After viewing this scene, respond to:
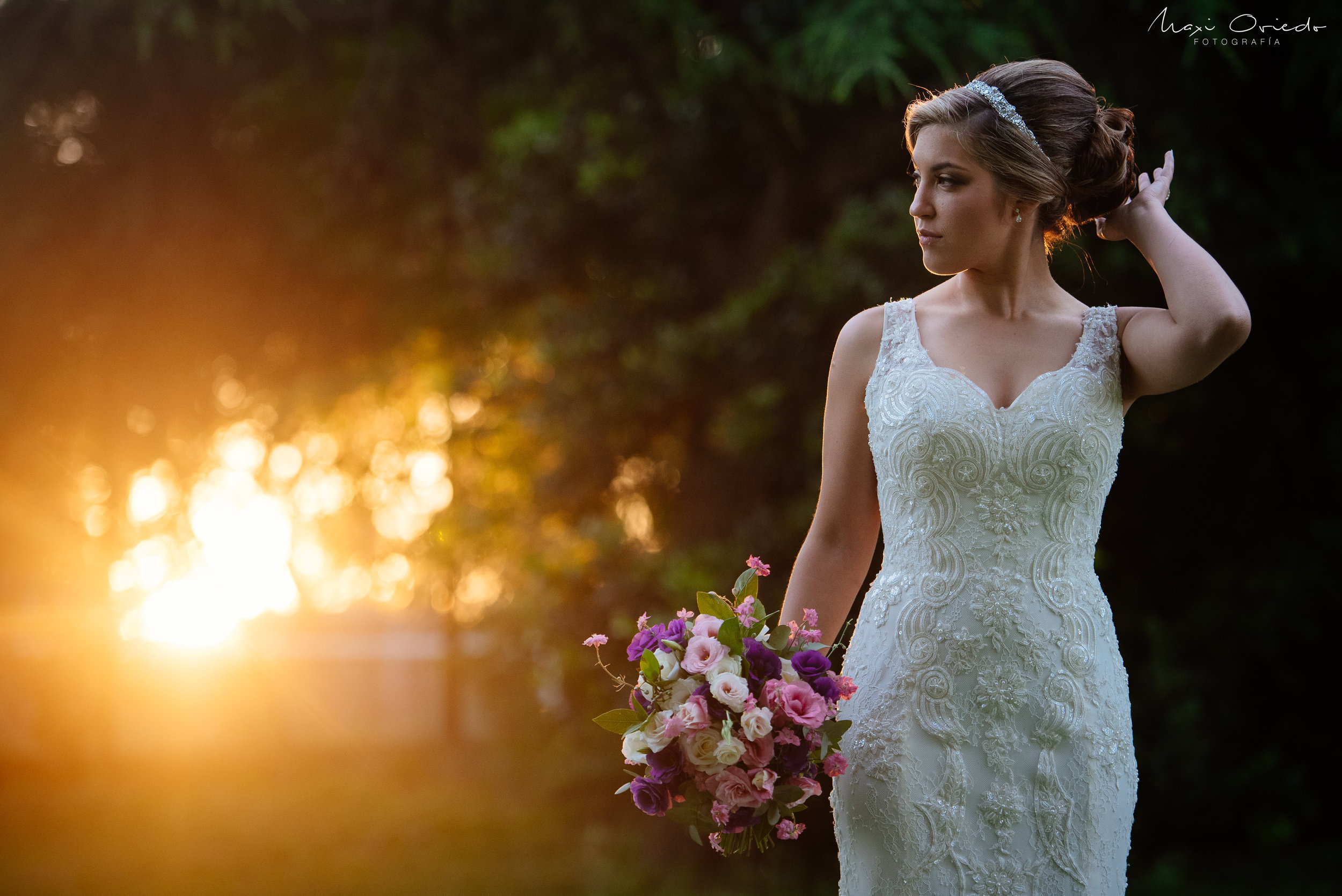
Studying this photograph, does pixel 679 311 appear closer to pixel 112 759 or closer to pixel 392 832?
pixel 392 832

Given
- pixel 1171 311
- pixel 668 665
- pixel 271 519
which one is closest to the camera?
pixel 668 665

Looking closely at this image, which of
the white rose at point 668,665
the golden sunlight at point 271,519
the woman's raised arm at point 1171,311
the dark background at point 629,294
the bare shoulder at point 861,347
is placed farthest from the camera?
the golden sunlight at point 271,519

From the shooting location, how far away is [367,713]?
55.8 feet

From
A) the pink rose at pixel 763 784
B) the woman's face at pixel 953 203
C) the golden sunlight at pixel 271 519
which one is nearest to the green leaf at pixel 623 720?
the pink rose at pixel 763 784

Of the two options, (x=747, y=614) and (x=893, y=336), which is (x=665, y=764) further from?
(x=893, y=336)

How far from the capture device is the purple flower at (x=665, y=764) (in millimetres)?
2010

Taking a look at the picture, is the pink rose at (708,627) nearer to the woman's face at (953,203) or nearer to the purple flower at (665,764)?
the purple flower at (665,764)

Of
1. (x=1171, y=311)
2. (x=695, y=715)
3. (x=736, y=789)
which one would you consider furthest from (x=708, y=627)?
(x=1171, y=311)

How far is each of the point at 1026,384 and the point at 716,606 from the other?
0.81 m

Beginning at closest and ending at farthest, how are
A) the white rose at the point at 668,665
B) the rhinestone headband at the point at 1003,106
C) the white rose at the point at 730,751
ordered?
the white rose at the point at 730,751 < the white rose at the point at 668,665 < the rhinestone headband at the point at 1003,106

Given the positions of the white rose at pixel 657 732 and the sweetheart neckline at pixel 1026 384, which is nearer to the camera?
the white rose at pixel 657 732

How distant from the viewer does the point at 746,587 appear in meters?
2.14

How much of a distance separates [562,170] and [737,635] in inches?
232

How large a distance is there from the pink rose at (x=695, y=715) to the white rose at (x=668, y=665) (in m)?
0.06
